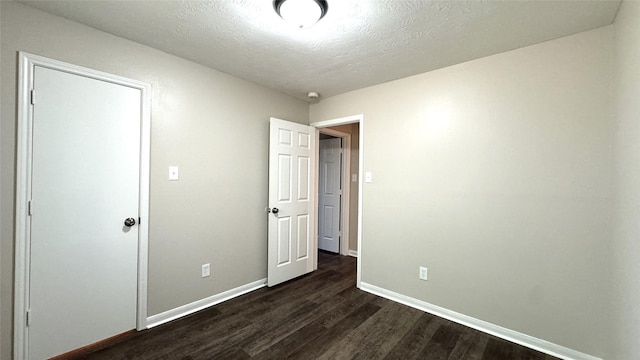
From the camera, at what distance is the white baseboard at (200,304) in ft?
7.09

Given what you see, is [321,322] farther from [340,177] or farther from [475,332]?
[340,177]

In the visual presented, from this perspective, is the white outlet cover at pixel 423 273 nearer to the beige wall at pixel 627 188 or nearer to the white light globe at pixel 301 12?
the beige wall at pixel 627 188

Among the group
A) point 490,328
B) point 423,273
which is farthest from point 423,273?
point 490,328

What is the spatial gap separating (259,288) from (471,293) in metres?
2.17

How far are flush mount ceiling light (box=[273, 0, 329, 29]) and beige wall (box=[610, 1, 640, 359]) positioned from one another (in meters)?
1.59

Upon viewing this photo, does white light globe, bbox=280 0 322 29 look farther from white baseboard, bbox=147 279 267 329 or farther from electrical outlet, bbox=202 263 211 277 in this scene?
white baseboard, bbox=147 279 267 329

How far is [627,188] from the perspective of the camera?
140 cm

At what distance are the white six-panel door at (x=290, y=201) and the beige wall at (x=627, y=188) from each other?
8.77 ft

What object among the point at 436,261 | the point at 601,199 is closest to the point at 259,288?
the point at 436,261

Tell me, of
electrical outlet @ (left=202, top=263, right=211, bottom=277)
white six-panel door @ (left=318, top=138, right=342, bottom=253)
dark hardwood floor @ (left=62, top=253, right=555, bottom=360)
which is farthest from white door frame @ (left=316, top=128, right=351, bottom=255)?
electrical outlet @ (left=202, top=263, right=211, bottom=277)

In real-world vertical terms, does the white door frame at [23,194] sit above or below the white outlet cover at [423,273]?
above

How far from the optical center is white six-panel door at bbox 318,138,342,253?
432cm

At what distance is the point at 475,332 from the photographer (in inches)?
84.1

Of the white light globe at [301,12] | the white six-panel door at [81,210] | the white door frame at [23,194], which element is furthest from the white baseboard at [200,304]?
the white light globe at [301,12]
